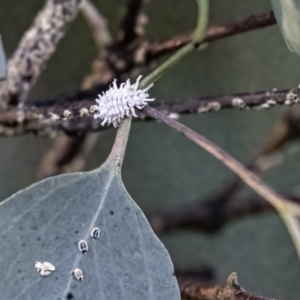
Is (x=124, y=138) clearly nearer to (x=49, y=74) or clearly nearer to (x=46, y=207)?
(x=46, y=207)

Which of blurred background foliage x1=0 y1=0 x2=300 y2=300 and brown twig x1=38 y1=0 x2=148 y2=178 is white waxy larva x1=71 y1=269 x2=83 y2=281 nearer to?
brown twig x1=38 y1=0 x2=148 y2=178

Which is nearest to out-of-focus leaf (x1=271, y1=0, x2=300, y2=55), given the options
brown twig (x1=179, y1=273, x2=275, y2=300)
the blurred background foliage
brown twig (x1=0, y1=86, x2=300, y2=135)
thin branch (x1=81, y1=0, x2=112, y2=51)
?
brown twig (x1=0, y1=86, x2=300, y2=135)

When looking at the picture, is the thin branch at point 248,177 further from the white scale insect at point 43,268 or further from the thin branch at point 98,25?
the thin branch at point 98,25

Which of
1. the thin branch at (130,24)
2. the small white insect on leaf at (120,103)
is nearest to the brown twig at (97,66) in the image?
the thin branch at (130,24)

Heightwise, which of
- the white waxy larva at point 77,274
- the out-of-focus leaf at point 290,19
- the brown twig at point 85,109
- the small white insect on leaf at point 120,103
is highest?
the brown twig at point 85,109

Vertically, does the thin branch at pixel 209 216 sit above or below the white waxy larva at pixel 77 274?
above

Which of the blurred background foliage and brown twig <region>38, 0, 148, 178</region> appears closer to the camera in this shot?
brown twig <region>38, 0, 148, 178</region>

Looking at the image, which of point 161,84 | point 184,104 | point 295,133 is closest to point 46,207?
point 184,104
